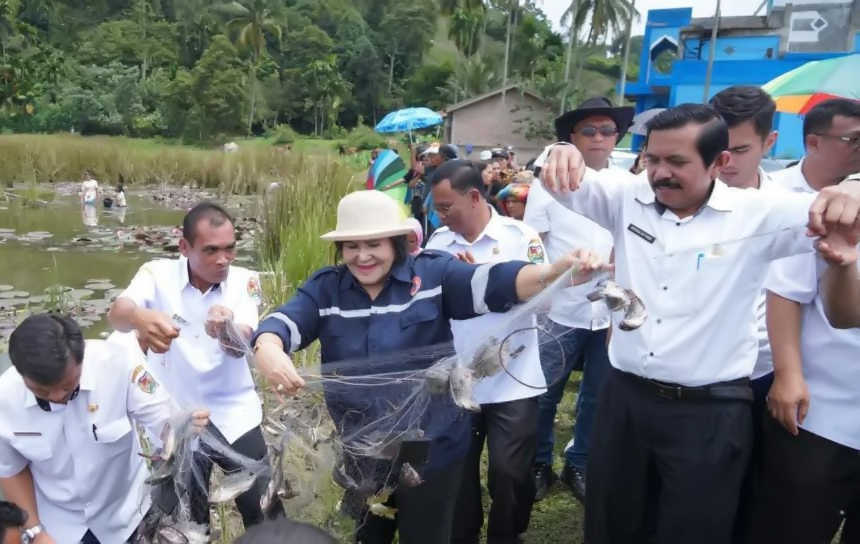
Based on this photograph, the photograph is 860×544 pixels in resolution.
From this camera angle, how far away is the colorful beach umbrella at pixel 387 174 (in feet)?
21.6

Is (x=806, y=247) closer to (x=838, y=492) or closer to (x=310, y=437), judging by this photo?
(x=838, y=492)

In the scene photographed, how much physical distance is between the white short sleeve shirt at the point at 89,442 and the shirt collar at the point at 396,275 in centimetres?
83

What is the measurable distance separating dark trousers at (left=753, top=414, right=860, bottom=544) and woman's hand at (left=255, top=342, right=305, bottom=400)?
1554 millimetres

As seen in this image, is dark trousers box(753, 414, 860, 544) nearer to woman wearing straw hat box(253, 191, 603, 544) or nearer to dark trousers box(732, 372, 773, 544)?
dark trousers box(732, 372, 773, 544)

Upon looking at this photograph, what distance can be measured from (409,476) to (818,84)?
4904 millimetres

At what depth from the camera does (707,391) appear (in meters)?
2.06

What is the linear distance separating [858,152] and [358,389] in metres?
→ 1.82

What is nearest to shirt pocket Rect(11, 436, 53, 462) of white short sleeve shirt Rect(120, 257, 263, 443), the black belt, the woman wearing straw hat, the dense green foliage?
white short sleeve shirt Rect(120, 257, 263, 443)

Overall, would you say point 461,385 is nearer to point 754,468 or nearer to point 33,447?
point 754,468

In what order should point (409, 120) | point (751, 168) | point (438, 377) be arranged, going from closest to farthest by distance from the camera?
point (438, 377) → point (751, 168) → point (409, 120)

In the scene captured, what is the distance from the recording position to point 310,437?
211 centimetres

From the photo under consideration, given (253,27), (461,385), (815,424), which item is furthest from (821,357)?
(253,27)

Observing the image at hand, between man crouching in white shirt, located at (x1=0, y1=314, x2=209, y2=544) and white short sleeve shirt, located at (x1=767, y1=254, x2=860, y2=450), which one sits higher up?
white short sleeve shirt, located at (x1=767, y1=254, x2=860, y2=450)

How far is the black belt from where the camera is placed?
6.77ft
